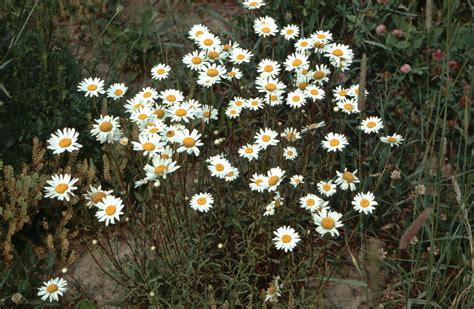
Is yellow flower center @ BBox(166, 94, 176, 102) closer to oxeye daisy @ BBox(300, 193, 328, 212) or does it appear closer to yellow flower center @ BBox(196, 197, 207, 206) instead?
yellow flower center @ BBox(196, 197, 207, 206)

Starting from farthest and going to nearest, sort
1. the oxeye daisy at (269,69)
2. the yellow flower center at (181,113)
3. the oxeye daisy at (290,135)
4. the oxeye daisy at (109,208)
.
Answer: the oxeye daisy at (269,69), the oxeye daisy at (290,135), the yellow flower center at (181,113), the oxeye daisy at (109,208)

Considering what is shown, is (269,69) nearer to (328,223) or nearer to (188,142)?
(188,142)

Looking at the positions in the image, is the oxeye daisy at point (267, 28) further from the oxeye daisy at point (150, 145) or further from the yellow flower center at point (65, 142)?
the yellow flower center at point (65, 142)

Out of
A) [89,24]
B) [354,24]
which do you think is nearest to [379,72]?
[354,24]

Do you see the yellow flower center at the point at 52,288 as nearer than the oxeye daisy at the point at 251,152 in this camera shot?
Yes

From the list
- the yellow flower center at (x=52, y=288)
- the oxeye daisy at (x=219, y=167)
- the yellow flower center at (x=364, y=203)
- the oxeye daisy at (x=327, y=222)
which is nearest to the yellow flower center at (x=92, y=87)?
the oxeye daisy at (x=219, y=167)

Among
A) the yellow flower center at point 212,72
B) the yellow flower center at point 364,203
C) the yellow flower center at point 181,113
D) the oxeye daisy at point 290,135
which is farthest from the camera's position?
the yellow flower center at point 212,72

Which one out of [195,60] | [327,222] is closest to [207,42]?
[195,60]
